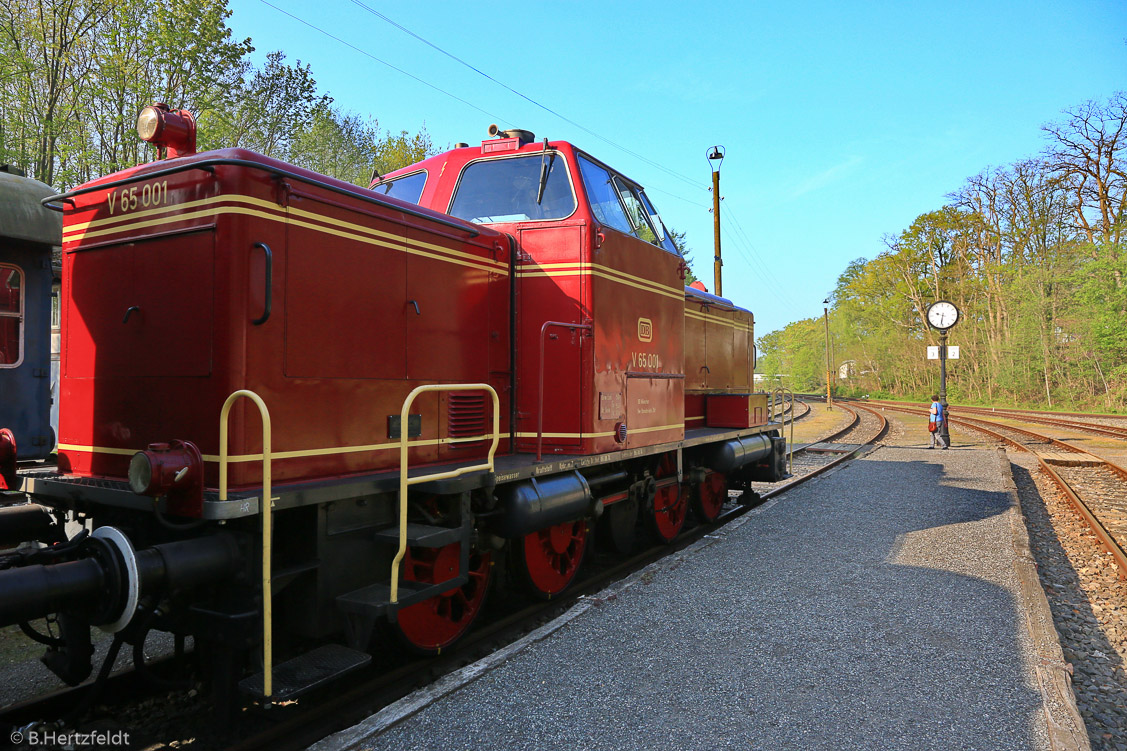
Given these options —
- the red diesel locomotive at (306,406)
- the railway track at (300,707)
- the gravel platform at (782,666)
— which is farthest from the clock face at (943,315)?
the railway track at (300,707)

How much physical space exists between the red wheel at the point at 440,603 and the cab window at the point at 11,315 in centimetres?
474

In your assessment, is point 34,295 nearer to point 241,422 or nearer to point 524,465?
point 241,422

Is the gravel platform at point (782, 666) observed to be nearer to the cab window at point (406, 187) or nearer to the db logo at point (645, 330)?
the db logo at point (645, 330)

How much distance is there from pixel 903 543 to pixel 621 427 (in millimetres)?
3509

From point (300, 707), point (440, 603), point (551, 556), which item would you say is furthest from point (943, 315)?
point (300, 707)

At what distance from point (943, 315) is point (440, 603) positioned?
15.0 meters

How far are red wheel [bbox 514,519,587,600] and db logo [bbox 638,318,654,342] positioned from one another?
1.68m

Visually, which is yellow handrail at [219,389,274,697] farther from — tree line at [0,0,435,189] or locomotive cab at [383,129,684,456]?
tree line at [0,0,435,189]

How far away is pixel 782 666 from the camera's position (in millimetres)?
3770

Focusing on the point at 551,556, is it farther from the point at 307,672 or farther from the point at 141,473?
the point at 141,473

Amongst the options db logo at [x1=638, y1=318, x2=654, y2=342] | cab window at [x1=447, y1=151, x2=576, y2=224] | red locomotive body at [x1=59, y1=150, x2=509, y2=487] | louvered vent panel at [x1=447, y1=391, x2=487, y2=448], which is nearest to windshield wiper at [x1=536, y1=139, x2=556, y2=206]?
cab window at [x1=447, y1=151, x2=576, y2=224]

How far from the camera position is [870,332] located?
51.0 m

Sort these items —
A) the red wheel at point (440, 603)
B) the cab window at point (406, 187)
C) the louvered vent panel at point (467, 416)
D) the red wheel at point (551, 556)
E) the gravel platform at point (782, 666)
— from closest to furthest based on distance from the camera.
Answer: the gravel platform at point (782, 666), the red wheel at point (440, 603), the louvered vent panel at point (467, 416), the red wheel at point (551, 556), the cab window at point (406, 187)

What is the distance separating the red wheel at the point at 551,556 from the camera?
486cm
